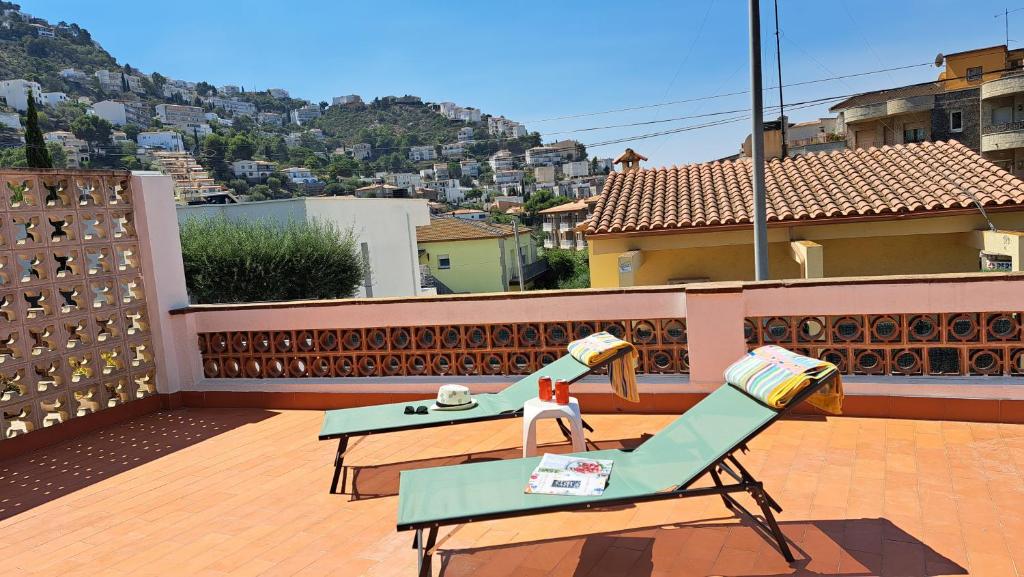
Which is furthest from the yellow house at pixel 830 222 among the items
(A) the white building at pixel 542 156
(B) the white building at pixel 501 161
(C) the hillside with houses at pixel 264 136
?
(A) the white building at pixel 542 156

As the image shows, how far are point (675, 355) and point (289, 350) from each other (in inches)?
146

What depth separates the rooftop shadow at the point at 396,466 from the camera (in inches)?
178

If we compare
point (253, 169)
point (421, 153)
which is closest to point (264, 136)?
point (421, 153)

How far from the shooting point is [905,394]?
510 centimetres

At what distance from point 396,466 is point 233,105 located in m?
172

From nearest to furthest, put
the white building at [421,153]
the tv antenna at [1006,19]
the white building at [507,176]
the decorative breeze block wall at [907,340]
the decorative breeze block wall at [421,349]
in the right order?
the decorative breeze block wall at [907,340], the decorative breeze block wall at [421,349], the tv antenna at [1006,19], the white building at [421,153], the white building at [507,176]

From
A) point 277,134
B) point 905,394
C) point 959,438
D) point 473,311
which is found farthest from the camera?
point 277,134

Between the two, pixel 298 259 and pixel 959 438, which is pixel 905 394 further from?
pixel 298 259

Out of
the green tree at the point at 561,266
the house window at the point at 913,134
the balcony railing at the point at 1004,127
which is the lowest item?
the green tree at the point at 561,266

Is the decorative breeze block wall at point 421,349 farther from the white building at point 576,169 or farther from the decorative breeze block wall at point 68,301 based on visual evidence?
the white building at point 576,169

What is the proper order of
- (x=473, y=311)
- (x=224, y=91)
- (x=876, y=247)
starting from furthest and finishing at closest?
1. (x=224, y=91)
2. (x=876, y=247)
3. (x=473, y=311)

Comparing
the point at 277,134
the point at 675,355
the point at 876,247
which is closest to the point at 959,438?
the point at 675,355

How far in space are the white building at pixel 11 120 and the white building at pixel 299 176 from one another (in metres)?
30.7

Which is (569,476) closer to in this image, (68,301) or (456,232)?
(68,301)
